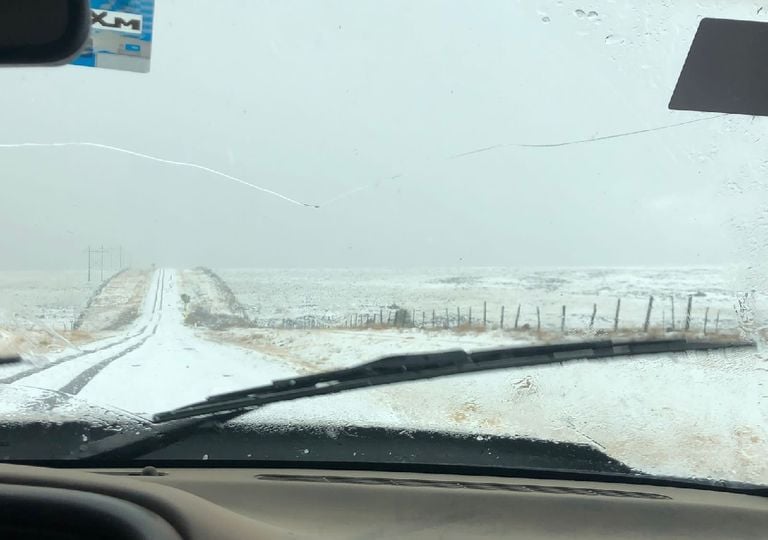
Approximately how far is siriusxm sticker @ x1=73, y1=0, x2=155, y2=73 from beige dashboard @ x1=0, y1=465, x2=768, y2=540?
5.38 feet

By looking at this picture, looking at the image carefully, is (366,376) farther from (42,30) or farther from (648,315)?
(42,30)

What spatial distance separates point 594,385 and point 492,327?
500 mm

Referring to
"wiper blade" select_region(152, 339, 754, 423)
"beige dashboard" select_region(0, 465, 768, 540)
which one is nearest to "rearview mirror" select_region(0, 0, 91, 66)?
"beige dashboard" select_region(0, 465, 768, 540)

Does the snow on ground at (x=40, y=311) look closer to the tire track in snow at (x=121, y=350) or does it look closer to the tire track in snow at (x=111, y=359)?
the tire track in snow at (x=121, y=350)

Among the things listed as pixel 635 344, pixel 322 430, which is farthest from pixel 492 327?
pixel 322 430

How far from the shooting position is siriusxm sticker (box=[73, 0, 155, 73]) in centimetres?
315

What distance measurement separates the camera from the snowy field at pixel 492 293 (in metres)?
3.54

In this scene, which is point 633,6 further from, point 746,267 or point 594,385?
point 594,385

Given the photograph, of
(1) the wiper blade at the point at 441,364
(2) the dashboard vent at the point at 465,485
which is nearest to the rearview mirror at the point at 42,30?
(1) the wiper blade at the point at 441,364

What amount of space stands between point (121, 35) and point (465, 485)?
2254 mm

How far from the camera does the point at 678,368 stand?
3.45 m

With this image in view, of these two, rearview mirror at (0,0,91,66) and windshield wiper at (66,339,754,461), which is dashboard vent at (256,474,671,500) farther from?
rearview mirror at (0,0,91,66)

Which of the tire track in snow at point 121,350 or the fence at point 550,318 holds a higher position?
the fence at point 550,318

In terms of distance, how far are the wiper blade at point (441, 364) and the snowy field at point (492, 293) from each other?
12cm
